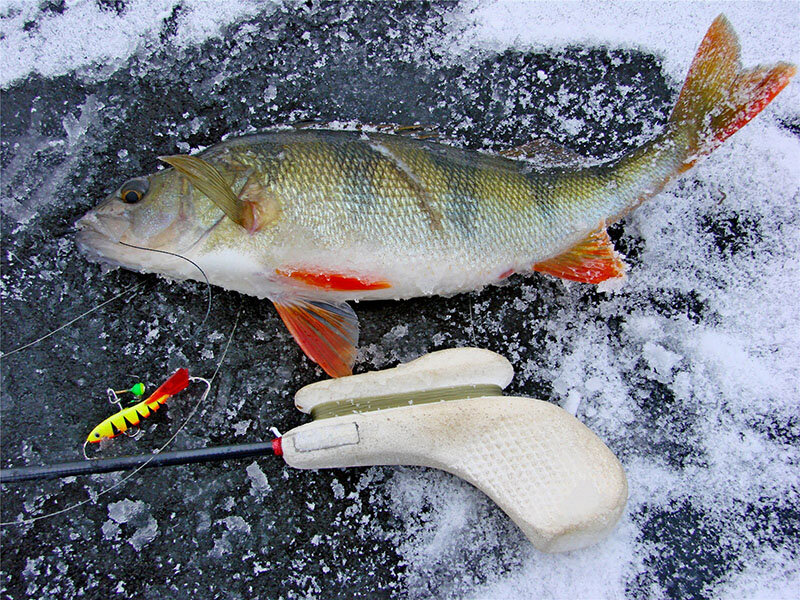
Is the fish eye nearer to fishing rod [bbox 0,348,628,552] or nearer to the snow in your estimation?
the snow

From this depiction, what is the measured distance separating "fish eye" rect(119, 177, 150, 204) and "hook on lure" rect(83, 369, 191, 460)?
18.9 inches

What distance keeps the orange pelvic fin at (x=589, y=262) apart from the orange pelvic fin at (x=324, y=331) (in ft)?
1.89

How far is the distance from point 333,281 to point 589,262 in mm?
729

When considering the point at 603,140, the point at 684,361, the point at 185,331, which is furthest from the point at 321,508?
the point at 603,140

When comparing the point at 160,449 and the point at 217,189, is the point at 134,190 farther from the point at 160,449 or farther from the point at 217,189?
the point at 160,449

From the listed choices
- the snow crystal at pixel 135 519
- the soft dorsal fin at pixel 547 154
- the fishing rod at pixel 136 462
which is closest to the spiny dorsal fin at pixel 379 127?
the soft dorsal fin at pixel 547 154

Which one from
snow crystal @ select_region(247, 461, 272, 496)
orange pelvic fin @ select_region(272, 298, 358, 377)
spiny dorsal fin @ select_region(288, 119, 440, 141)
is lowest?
snow crystal @ select_region(247, 461, 272, 496)

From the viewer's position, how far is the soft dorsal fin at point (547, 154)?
1.61m

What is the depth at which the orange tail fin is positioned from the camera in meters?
1.49

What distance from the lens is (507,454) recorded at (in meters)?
1.36

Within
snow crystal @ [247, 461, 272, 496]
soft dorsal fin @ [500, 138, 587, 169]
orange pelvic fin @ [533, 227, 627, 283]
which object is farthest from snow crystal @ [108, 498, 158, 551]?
soft dorsal fin @ [500, 138, 587, 169]

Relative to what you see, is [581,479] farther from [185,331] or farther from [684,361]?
[185,331]

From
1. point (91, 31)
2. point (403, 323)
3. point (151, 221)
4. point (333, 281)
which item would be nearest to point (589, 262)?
point (403, 323)

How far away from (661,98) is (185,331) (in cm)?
170
